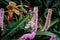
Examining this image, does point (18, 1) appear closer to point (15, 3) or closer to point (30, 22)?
point (15, 3)

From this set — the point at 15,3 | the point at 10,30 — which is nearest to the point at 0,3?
the point at 15,3

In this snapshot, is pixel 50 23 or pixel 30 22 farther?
pixel 50 23

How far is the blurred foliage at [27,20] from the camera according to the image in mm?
853

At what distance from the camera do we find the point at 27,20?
890 millimetres

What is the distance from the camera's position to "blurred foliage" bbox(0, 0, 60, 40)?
33.6 inches

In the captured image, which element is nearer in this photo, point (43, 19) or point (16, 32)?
point (16, 32)

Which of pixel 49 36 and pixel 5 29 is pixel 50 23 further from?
Answer: pixel 5 29

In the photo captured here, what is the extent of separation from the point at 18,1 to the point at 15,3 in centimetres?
5

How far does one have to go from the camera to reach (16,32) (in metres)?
0.85

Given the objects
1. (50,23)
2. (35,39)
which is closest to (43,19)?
(50,23)

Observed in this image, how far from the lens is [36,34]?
86 cm

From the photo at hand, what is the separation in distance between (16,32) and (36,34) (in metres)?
0.08

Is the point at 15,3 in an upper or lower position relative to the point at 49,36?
upper

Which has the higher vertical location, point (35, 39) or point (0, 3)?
point (0, 3)
